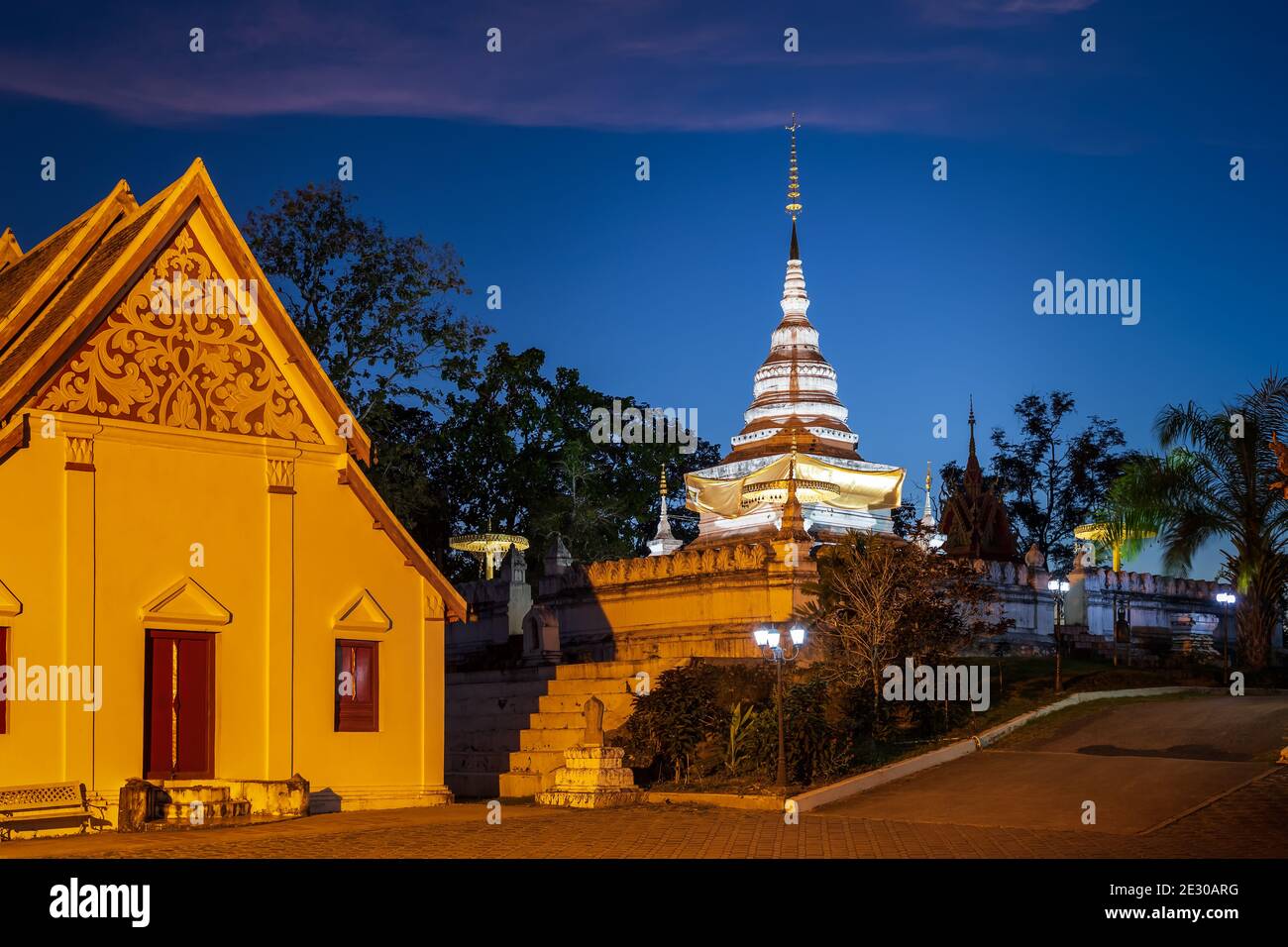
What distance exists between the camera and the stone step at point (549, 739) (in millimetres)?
29516

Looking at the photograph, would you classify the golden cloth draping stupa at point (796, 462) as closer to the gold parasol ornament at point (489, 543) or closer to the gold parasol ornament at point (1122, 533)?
the gold parasol ornament at point (489, 543)

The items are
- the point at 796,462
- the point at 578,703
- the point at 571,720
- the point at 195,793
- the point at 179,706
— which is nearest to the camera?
the point at 195,793

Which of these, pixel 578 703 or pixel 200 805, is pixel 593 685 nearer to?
pixel 578 703

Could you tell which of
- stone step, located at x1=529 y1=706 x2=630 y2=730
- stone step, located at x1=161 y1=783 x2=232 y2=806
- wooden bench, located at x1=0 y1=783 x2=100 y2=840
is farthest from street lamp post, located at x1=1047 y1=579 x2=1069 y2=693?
wooden bench, located at x1=0 y1=783 x2=100 y2=840

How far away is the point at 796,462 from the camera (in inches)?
2029

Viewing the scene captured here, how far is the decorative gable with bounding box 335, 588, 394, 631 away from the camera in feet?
77.7

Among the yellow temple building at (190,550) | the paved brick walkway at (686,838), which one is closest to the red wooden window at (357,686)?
the yellow temple building at (190,550)

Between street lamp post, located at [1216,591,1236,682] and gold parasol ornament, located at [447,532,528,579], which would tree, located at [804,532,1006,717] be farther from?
gold parasol ornament, located at [447,532,528,579]

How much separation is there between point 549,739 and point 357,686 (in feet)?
21.7

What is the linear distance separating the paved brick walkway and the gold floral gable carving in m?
5.40

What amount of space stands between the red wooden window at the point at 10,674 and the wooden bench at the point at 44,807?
0.72 meters

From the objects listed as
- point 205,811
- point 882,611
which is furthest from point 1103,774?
point 205,811

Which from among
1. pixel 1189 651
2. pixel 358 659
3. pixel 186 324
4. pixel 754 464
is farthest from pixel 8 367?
pixel 754 464
